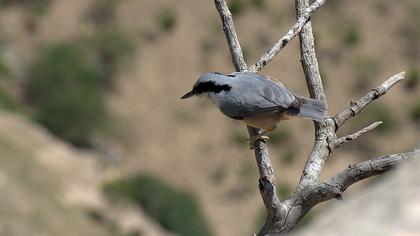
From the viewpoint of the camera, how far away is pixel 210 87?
4.43 m

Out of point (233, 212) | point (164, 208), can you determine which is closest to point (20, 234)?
point (164, 208)

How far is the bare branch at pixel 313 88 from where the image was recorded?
4.01m

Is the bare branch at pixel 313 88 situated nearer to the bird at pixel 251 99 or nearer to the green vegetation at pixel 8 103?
the bird at pixel 251 99

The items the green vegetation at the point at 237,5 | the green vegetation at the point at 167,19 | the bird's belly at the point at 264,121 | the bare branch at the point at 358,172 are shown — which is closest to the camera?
the bare branch at the point at 358,172

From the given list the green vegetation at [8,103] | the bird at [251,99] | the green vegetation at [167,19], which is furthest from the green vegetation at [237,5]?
the bird at [251,99]

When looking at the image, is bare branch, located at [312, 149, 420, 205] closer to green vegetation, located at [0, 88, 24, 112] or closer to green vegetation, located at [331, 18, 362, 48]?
green vegetation, located at [0, 88, 24, 112]

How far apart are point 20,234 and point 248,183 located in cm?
795

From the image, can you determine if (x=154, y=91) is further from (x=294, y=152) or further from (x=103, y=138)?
(x=294, y=152)

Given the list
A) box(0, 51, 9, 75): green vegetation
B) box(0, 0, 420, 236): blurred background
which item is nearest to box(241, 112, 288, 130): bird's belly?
box(0, 0, 420, 236): blurred background

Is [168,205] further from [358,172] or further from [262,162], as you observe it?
[358,172]

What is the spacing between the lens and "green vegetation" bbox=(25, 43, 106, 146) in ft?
68.1

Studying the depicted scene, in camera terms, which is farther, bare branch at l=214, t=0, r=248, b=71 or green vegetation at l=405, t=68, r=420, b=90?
green vegetation at l=405, t=68, r=420, b=90

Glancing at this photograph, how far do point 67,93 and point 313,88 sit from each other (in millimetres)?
17472

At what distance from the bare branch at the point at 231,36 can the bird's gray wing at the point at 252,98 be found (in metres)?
0.10
